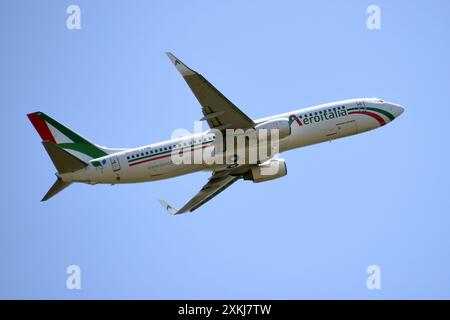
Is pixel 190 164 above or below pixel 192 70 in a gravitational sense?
below

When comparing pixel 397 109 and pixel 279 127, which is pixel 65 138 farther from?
pixel 397 109

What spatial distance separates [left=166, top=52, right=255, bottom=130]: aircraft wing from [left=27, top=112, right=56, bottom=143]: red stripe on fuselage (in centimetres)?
1235

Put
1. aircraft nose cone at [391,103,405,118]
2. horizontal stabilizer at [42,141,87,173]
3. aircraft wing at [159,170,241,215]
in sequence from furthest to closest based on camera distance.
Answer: aircraft nose cone at [391,103,405,118] < aircraft wing at [159,170,241,215] < horizontal stabilizer at [42,141,87,173]

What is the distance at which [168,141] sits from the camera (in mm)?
59031

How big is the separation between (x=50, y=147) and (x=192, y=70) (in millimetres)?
10668

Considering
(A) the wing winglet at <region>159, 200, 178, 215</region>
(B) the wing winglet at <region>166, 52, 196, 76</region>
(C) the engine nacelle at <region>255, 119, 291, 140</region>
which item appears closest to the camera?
(B) the wing winglet at <region>166, 52, 196, 76</region>

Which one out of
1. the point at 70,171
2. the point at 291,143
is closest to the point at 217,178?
the point at 291,143

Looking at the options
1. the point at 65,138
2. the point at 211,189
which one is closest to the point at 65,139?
the point at 65,138

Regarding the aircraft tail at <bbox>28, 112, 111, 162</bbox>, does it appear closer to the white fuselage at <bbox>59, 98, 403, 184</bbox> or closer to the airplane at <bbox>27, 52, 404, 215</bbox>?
the airplane at <bbox>27, 52, 404, 215</bbox>

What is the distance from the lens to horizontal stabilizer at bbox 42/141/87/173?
5406 centimetres

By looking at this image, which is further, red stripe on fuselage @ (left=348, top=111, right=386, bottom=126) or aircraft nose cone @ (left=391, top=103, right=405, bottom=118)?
aircraft nose cone @ (left=391, top=103, right=405, bottom=118)

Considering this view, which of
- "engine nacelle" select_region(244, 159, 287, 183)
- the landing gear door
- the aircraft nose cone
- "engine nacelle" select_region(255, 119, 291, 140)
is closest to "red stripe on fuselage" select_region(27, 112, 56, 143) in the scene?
the landing gear door

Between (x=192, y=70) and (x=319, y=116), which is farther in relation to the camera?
(x=319, y=116)

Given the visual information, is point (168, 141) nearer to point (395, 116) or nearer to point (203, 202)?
point (203, 202)
